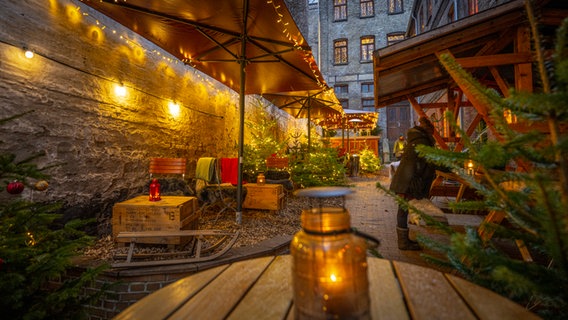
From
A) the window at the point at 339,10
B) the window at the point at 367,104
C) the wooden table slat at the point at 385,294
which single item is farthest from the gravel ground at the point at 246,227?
the window at the point at 339,10

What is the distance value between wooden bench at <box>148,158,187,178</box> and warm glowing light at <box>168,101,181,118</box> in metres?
1.15

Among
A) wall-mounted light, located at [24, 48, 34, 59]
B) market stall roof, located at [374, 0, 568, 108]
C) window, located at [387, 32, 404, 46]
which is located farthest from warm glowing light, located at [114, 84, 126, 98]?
window, located at [387, 32, 404, 46]

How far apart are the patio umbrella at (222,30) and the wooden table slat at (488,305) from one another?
3.32 metres

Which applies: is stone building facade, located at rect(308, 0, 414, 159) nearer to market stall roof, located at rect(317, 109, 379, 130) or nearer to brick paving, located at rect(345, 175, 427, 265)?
market stall roof, located at rect(317, 109, 379, 130)

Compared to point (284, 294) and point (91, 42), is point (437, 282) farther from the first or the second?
point (91, 42)

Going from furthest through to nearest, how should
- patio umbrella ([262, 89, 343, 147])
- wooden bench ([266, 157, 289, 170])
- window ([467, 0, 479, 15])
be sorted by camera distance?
patio umbrella ([262, 89, 343, 147]) < window ([467, 0, 479, 15]) < wooden bench ([266, 157, 289, 170])

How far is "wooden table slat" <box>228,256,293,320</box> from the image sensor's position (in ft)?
2.74

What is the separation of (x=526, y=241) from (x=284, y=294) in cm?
104

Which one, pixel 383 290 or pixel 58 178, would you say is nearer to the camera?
pixel 383 290

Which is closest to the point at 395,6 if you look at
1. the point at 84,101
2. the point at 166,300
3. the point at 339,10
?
the point at 339,10

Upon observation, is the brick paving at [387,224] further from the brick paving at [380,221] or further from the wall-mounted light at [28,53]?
the wall-mounted light at [28,53]

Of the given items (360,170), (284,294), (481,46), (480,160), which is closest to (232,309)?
(284,294)

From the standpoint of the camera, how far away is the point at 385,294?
95 centimetres

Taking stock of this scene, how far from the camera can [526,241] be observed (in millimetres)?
1083
